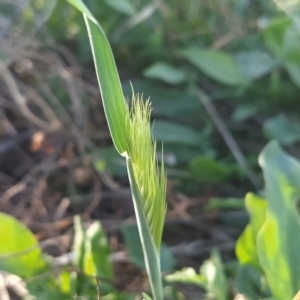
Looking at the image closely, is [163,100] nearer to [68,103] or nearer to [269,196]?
[68,103]

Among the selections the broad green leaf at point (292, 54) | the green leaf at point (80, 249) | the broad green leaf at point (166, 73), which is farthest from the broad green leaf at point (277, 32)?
the green leaf at point (80, 249)

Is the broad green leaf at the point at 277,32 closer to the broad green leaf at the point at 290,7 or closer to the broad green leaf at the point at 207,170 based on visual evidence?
the broad green leaf at the point at 290,7

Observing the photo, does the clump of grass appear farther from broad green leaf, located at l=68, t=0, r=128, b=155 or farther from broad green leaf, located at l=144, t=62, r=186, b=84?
broad green leaf, located at l=144, t=62, r=186, b=84

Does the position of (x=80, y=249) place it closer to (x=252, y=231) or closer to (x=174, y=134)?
(x=252, y=231)

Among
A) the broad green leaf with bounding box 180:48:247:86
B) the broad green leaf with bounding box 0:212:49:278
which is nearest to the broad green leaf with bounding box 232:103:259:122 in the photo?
the broad green leaf with bounding box 180:48:247:86

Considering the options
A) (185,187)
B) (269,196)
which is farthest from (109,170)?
(269,196)

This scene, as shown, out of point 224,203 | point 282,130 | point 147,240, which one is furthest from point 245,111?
point 147,240
